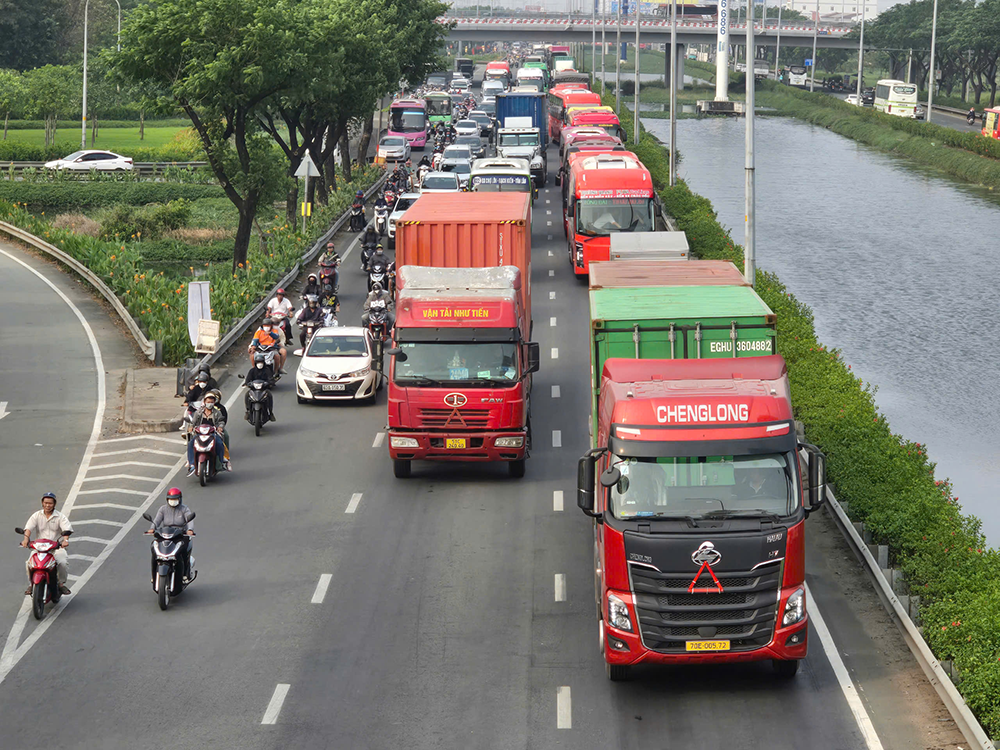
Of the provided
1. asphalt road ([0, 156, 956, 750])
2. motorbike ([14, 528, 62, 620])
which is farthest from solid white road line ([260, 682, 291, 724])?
motorbike ([14, 528, 62, 620])

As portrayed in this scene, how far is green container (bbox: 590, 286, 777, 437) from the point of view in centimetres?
1955

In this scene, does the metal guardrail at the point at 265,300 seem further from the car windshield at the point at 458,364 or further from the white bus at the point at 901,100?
the white bus at the point at 901,100

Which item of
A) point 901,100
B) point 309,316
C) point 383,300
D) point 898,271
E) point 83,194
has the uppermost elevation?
point 901,100

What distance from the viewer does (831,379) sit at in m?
26.6

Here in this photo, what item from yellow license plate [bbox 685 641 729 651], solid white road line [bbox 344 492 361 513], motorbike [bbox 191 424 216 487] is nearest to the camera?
yellow license plate [bbox 685 641 729 651]

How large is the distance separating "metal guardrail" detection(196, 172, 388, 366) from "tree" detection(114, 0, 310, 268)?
3.24 meters

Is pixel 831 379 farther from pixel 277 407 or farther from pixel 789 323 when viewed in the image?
pixel 277 407

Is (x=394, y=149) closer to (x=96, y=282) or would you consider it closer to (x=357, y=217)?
(x=357, y=217)

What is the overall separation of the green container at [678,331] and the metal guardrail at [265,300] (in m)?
12.7

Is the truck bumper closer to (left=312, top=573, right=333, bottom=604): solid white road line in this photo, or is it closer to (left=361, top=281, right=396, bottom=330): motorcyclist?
(left=312, top=573, right=333, bottom=604): solid white road line

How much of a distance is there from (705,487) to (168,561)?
7.43 m

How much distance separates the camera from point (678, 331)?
19.7 meters

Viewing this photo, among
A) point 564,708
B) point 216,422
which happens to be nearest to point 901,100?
point 216,422

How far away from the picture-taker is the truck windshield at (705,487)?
49.0ft
